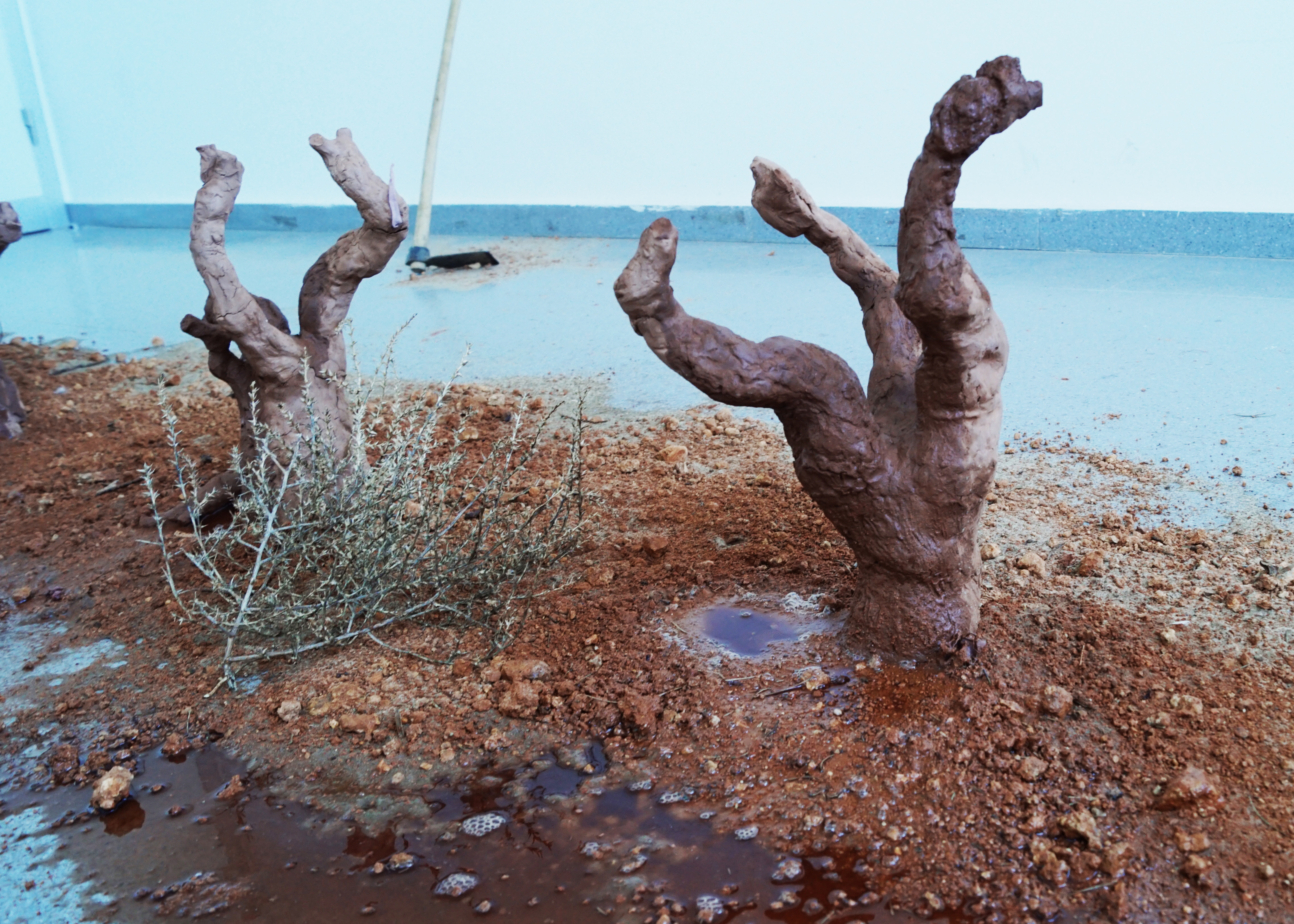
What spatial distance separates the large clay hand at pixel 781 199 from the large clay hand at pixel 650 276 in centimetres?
32

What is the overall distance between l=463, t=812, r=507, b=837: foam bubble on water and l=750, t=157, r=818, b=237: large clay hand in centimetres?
112

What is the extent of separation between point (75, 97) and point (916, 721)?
958 cm

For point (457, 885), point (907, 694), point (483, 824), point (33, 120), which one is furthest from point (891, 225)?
point (33, 120)

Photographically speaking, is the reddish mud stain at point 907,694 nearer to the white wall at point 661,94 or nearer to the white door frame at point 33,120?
the white wall at point 661,94

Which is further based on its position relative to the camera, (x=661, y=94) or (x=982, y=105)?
(x=661, y=94)

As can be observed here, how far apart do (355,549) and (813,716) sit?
936mm

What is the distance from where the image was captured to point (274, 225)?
8.30 metres

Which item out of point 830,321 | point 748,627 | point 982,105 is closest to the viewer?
point 982,105

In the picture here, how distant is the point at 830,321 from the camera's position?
4.31m

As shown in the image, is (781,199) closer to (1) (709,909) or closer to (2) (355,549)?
(2) (355,549)

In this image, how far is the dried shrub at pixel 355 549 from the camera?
6.40 feet

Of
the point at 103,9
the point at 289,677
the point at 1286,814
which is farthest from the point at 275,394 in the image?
the point at 103,9

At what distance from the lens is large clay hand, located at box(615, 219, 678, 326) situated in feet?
5.13

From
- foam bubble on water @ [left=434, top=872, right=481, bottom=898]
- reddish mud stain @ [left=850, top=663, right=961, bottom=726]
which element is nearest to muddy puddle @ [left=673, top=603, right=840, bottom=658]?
reddish mud stain @ [left=850, top=663, right=961, bottom=726]
